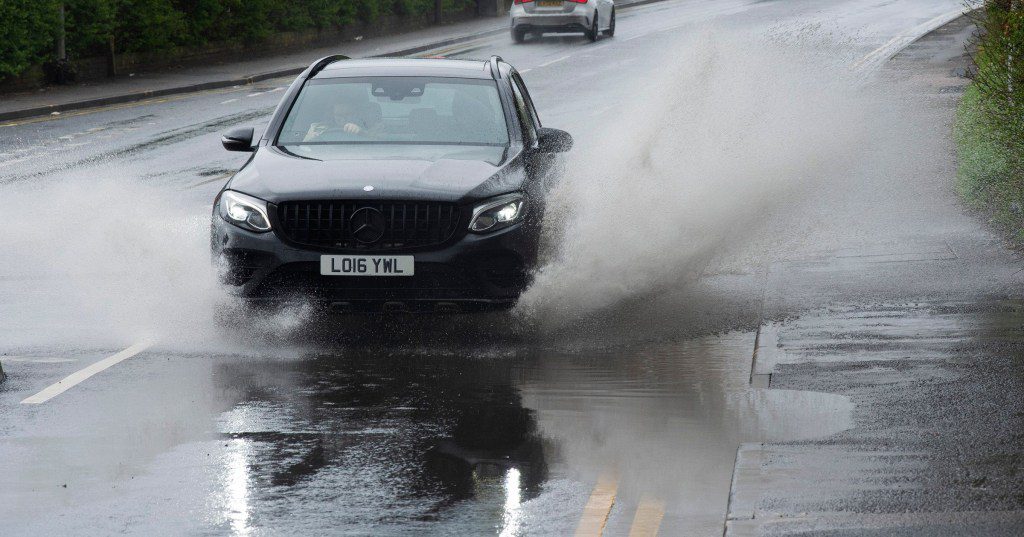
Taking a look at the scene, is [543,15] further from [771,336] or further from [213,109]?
[771,336]

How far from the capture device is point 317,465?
6.20m

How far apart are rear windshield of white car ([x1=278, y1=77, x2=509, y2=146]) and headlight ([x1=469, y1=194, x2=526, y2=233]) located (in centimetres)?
106

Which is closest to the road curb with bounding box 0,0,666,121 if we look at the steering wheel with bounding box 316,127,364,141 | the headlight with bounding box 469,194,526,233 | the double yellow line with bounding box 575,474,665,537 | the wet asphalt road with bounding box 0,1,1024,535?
the wet asphalt road with bounding box 0,1,1024,535

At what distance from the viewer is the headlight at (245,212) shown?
27.9ft

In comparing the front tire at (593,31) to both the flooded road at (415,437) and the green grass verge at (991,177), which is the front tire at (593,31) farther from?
the flooded road at (415,437)

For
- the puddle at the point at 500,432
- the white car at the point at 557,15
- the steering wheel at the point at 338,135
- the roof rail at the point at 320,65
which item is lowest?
the white car at the point at 557,15

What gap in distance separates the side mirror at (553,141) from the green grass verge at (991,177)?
3435mm

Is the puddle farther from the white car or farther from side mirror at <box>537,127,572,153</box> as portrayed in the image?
the white car

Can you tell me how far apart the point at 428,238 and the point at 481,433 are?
1.95 metres

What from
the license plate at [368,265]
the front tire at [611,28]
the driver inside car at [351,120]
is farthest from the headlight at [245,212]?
the front tire at [611,28]

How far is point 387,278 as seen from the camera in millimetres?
8367

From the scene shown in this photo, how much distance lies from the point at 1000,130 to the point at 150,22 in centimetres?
2359

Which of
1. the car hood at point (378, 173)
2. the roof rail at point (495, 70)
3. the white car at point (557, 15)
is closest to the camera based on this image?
the car hood at point (378, 173)

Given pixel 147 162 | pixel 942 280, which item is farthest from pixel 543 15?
pixel 942 280
